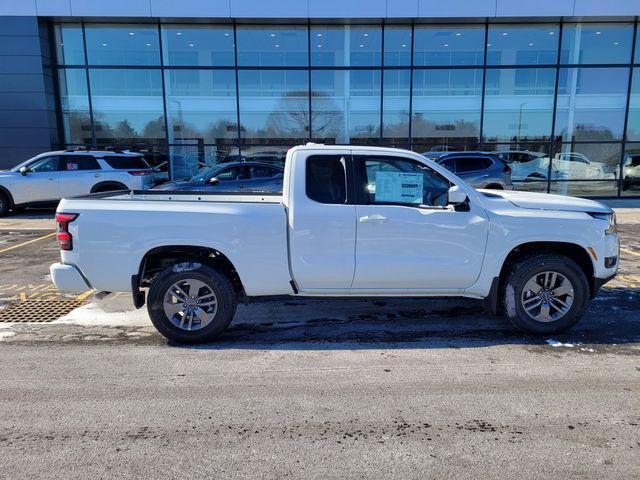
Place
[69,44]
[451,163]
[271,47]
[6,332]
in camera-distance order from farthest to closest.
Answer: [271,47] → [69,44] → [451,163] → [6,332]

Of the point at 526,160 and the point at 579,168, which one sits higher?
the point at 526,160

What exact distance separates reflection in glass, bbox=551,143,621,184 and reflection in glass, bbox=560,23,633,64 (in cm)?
292

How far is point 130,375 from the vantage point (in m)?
4.02

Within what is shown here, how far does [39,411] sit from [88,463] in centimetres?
90

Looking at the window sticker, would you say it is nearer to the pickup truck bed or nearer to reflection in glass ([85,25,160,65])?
the pickup truck bed

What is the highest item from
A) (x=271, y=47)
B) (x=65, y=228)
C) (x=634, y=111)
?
(x=271, y=47)

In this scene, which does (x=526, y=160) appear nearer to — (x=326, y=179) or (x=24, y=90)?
(x=326, y=179)

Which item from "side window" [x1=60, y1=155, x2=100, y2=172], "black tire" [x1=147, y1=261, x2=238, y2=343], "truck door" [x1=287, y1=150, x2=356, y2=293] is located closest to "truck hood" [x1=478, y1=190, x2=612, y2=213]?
"truck door" [x1=287, y1=150, x2=356, y2=293]

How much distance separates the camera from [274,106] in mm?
16672

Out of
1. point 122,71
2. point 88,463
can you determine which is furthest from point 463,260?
point 122,71

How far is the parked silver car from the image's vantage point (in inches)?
507

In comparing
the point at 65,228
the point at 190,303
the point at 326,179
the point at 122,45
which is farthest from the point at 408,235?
the point at 122,45


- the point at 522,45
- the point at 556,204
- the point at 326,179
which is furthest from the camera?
the point at 522,45

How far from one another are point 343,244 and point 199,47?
14345 millimetres
